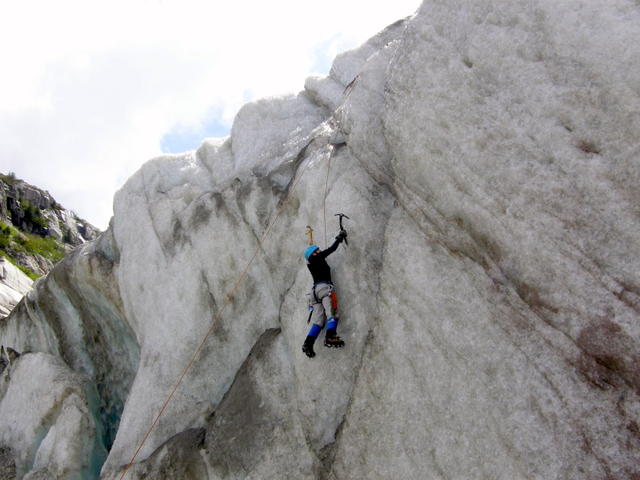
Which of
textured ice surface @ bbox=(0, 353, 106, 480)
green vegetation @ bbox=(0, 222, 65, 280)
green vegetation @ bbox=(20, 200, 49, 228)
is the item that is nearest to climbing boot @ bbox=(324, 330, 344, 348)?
textured ice surface @ bbox=(0, 353, 106, 480)

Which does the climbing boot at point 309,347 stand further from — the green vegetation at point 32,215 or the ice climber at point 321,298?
the green vegetation at point 32,215

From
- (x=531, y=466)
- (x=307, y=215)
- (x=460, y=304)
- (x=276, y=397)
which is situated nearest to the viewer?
(x=531, y=466)

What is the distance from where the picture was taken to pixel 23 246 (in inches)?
1901

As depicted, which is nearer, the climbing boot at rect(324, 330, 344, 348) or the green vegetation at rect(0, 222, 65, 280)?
the climbing boot at rect(324, 330, 344, 348)

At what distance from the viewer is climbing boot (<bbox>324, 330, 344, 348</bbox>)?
8812 millimetres

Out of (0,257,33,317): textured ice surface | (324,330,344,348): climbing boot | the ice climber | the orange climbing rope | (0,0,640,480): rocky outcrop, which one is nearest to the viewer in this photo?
(0,0,640,480): rocky outcrop

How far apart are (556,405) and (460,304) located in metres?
1.86

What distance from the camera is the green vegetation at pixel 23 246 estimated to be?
44.8 metres

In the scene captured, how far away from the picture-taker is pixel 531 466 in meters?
6.61

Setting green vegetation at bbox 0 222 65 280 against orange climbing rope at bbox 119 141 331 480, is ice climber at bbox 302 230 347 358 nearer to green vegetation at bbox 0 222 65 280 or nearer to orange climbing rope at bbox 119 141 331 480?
orange climbing rope at bbox 119 141 331 480

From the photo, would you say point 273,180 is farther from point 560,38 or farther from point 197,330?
point 560,38

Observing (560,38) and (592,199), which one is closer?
(592,199)

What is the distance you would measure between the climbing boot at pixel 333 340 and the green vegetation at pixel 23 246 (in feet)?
132

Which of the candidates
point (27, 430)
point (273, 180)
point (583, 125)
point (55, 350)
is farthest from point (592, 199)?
point (55, 350)
